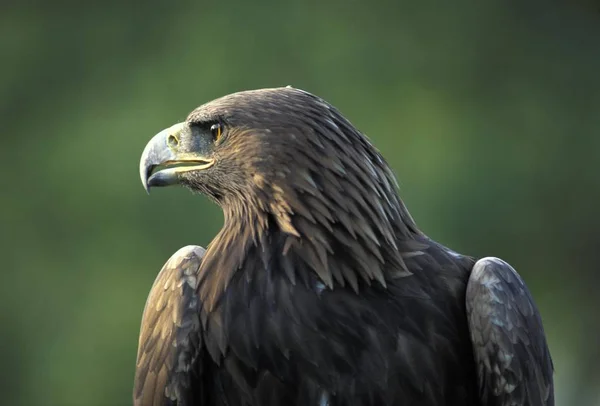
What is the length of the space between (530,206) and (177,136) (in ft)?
22.1

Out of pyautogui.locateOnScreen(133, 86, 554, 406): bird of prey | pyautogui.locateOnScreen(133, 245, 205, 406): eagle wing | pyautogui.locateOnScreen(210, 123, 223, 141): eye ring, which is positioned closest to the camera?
pyautogui.locateOnScreen(133, 86, 554, 406): bird of prey

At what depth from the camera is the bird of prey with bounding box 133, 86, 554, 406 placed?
10.2 ft

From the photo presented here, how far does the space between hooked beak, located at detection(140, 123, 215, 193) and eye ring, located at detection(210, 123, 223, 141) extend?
9 cm

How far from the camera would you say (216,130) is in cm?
348

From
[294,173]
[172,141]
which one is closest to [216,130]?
[172,141]

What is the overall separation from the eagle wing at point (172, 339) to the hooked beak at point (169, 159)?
0.94 ft

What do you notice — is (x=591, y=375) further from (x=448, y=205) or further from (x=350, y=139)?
(x=350, y=139)

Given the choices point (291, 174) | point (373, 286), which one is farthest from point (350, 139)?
point (373, 286)

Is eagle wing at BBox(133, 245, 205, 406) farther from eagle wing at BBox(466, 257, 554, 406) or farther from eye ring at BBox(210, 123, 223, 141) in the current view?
eagle wing at BBox(466, 257, 554, 406)

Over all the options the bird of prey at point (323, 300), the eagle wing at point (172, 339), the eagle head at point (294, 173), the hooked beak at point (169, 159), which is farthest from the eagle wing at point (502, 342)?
the hooked beak at point (169, 159)

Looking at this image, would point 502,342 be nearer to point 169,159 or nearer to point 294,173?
point 294,173

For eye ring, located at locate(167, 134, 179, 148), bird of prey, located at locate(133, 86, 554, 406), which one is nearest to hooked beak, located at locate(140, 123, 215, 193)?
eye ring, located at locate(167, 134, 179, 148)

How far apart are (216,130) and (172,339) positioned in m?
0.78

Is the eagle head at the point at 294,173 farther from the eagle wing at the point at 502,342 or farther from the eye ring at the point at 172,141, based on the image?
the eagle wing at the point at 502,342
